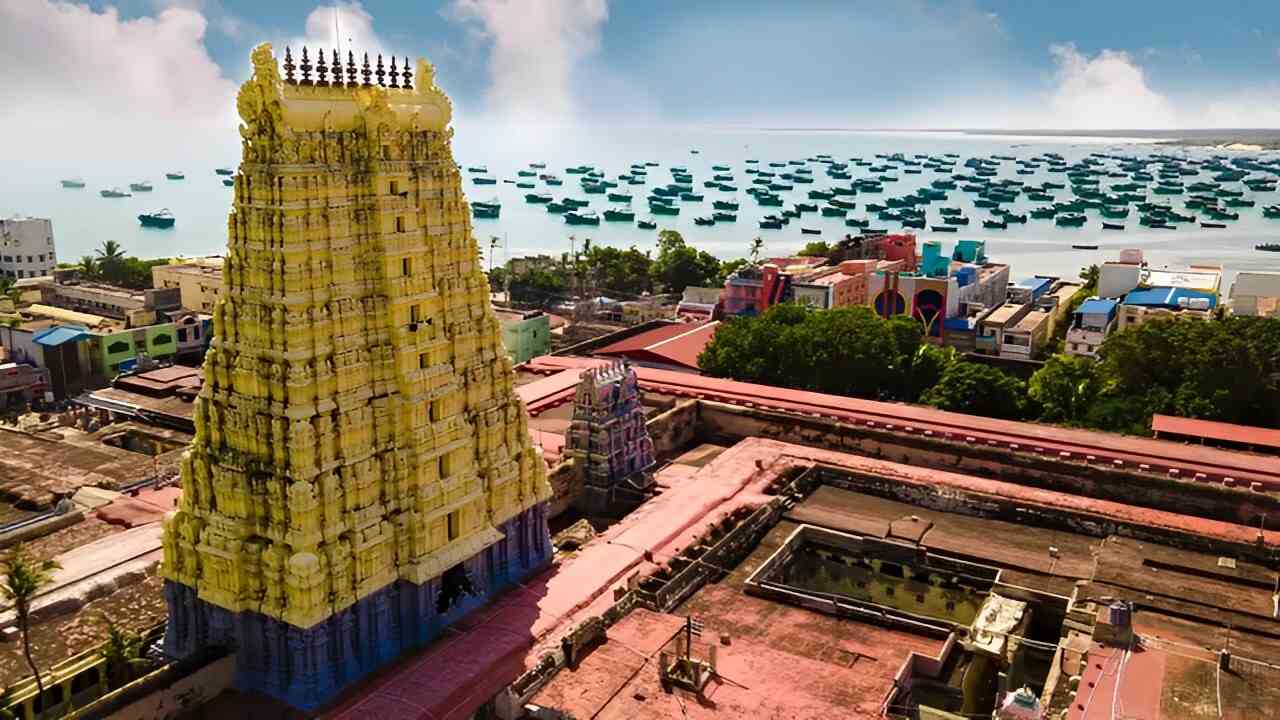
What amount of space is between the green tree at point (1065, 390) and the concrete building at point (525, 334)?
87.1 ft

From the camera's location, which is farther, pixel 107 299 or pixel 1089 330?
pixel 107 299

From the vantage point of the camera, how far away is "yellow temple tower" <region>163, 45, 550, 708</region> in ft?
65.8

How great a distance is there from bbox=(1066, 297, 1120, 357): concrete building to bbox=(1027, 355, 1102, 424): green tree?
35.2ft

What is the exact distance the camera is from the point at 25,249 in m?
77.6

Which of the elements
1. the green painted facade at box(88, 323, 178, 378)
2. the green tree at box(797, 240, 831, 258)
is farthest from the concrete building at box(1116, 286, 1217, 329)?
the green painted facade at box(88, 323, 178, 378)

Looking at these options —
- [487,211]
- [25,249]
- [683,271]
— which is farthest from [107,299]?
[487,211]

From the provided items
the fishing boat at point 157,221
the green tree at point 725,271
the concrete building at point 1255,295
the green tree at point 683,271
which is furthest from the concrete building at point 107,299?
the fishing boat at point 157,221

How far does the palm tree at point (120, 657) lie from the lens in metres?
20.3

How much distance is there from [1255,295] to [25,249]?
85150 millimetres

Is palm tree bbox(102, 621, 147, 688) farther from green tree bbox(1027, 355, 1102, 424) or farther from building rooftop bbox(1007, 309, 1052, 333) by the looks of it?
building rooftop bbox(1007, 309, 1052, 333)

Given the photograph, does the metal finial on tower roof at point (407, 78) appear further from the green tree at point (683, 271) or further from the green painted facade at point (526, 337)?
the green tree at point (683, 271)

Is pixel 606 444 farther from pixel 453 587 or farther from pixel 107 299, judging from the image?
pixel 107 299

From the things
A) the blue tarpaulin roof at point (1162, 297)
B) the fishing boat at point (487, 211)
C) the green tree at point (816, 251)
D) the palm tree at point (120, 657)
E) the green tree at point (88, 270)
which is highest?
the fishing boat at point (487, 211)

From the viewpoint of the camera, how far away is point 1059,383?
42.3m
